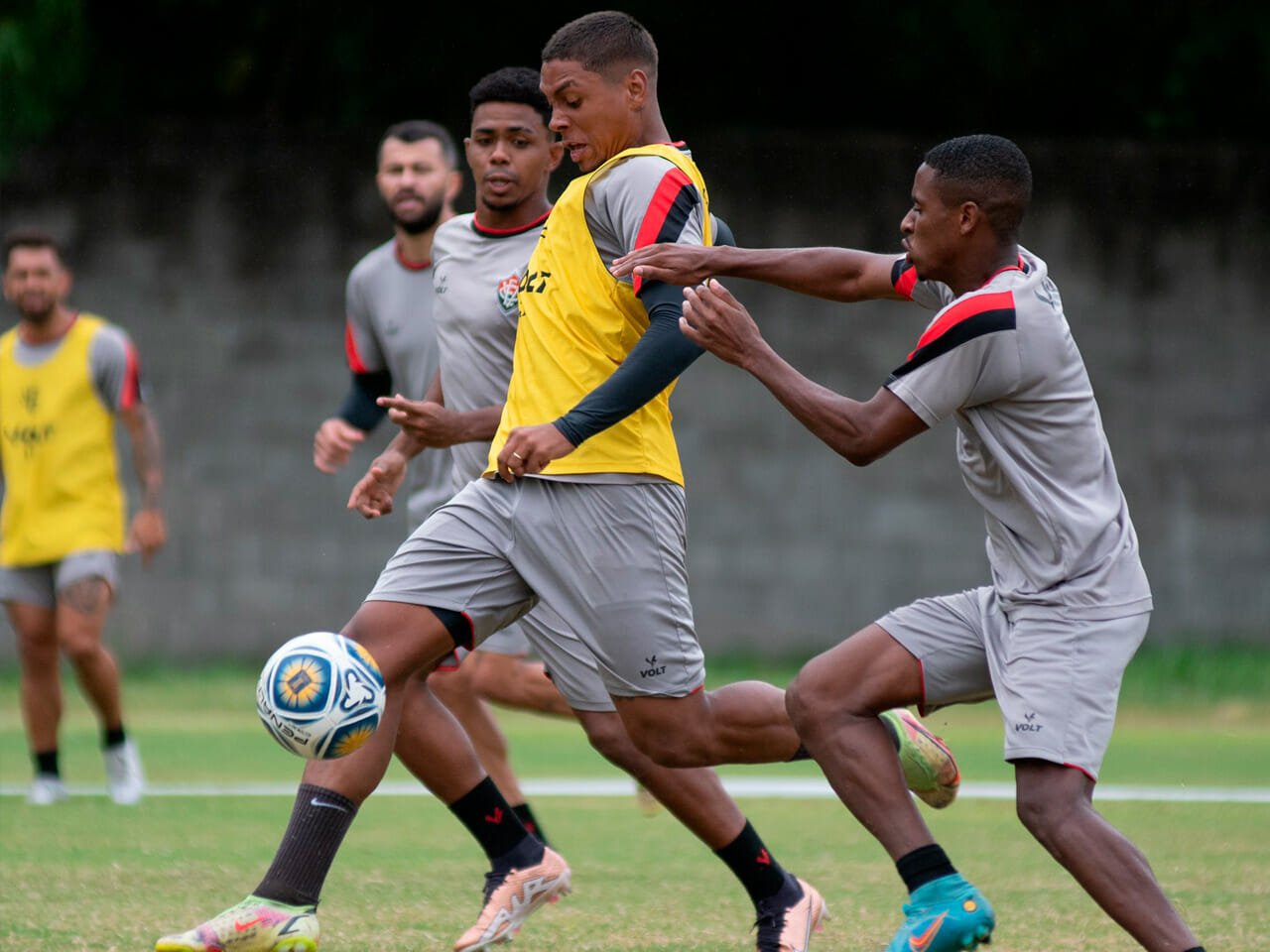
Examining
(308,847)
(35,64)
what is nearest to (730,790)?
(308,847)

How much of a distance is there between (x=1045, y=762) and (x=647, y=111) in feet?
6.92

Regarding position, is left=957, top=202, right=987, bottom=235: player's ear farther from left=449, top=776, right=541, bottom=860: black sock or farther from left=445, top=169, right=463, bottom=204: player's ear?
left=445, top=169, right=463, bottom=204: player's ear

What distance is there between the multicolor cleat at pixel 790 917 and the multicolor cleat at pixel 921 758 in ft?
1.50

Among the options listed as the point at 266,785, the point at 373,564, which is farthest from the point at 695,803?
the point at 373,564

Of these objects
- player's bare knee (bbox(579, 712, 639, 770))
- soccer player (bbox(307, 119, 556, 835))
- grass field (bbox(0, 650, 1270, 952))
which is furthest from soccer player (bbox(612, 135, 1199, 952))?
soccer player (bbox(307, 119, 556, 835))

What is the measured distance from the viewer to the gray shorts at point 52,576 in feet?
31.9

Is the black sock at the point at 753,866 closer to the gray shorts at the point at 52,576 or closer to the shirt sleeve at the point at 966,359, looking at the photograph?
the shirt sleeve at the point at 966,359

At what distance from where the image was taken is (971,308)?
4.76 meters

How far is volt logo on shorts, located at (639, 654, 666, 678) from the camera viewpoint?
5273 mm

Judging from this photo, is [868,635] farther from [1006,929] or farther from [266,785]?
[266,785]

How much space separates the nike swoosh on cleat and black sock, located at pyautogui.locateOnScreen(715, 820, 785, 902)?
96cm

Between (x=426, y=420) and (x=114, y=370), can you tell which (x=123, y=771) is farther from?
(x=426, y=420)

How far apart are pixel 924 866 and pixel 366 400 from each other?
3227mm

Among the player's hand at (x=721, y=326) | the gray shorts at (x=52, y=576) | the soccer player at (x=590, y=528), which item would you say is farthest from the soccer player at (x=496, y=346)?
the gray shorts at (x=52, y=576)
